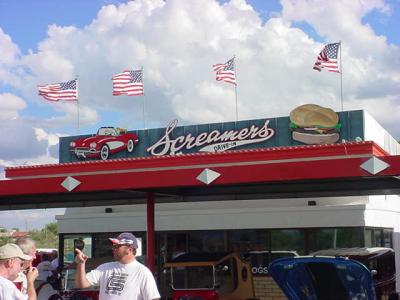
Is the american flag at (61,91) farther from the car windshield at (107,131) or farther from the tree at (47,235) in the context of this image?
the tree at (47,235)

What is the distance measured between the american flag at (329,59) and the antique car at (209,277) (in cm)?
1115

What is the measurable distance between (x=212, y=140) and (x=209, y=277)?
10682 mm

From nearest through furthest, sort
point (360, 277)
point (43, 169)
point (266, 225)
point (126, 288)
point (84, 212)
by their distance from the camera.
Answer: point (126, 288)
point (360, 277)
point (43, 169)
point (266, 225)
point (84, 212)

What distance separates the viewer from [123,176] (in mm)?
14820

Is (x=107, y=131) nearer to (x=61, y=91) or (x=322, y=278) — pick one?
(x=61, y=91)

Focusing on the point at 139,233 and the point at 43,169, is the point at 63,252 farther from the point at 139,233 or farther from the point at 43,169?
the point at 43,169

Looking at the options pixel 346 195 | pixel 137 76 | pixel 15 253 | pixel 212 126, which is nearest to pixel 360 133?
pixel 346 195

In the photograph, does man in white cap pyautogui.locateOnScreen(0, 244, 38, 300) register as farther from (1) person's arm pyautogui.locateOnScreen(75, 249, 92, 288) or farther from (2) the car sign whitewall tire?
(2) the car sign whitewall tire

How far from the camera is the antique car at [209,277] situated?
1260 cm

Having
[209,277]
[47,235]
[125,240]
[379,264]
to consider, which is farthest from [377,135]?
[47,235]

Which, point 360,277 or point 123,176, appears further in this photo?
point 123,176

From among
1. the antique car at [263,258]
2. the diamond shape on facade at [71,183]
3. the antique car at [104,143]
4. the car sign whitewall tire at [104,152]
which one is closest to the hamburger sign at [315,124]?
the antique car at [263,258]

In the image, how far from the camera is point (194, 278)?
41.9 feet

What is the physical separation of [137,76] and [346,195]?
10.9 meters
